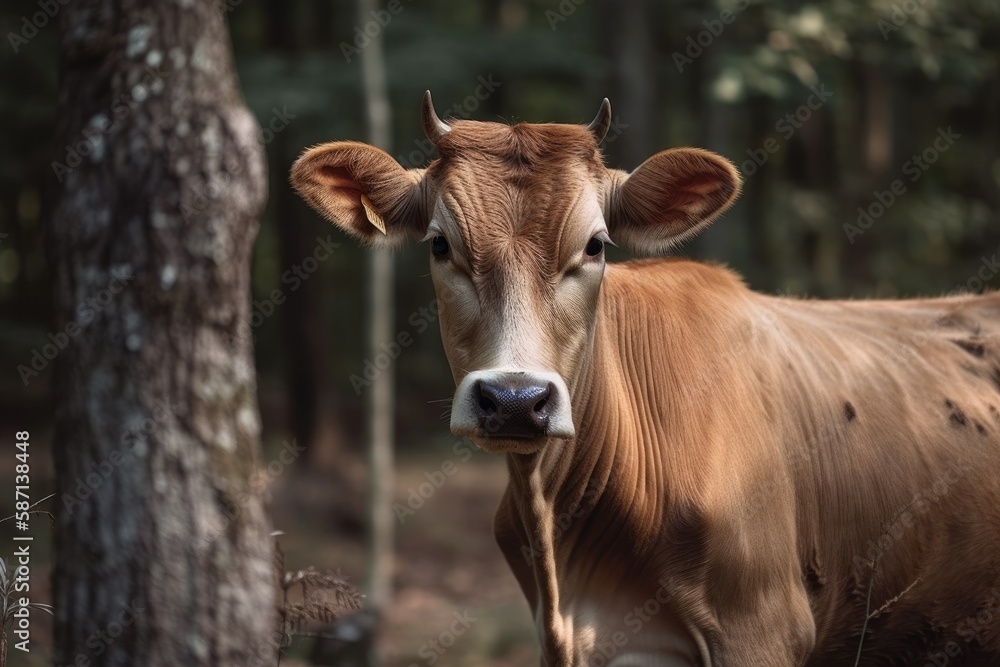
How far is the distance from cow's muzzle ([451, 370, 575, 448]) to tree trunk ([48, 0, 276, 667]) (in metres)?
0.99

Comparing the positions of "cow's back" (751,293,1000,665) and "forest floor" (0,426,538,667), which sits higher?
"cow's back" (751,293,1000,665)

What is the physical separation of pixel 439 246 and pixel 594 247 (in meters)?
0.62

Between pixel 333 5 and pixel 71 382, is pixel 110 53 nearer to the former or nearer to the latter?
pixel 71 382

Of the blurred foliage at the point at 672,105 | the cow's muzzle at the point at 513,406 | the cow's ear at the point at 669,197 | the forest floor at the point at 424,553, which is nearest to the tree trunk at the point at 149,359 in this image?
the blurred foliage at the point at 672,105

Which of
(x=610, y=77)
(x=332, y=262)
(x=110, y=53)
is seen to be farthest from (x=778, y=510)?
(x=332, y=262)

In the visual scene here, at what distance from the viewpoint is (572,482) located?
4.59 m

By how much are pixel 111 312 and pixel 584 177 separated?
1.88 meters

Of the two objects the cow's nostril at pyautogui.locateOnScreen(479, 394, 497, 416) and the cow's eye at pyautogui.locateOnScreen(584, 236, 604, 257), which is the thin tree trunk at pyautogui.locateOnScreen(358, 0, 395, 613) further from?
the cow's nostril at pyautogui.locateOnScreen(479, 394, 497, 416)

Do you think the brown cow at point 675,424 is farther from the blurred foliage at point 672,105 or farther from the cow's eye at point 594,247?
the blurred foliage at point 672,105

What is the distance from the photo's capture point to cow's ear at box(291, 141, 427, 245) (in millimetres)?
4730

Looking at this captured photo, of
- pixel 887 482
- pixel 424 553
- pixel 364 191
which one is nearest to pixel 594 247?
pixel 364 191

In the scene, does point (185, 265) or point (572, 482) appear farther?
point (572, 482)

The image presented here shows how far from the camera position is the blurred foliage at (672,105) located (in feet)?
32.8

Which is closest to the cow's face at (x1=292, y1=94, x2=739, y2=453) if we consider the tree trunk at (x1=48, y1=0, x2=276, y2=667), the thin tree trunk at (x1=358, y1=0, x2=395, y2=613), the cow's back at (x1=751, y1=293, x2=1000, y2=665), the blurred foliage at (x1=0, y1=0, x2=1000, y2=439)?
the tree trunk at (x1=48, y1=0, x2=276, y2=667)
